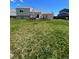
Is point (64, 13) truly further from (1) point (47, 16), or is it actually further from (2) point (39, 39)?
(2) point (39, 39)

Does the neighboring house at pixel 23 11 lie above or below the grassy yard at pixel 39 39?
above

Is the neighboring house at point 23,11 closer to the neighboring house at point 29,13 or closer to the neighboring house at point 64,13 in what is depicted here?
the neighboring house at point 29,13

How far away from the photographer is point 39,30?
2.02 metres

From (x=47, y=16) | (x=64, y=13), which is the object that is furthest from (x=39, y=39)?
(x=64, y=13)

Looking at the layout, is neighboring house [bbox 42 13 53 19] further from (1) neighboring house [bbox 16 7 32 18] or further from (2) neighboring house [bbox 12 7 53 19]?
(1) neighboring house [bbox 16 7 32 18]

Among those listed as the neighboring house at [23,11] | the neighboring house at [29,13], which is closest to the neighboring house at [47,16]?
the neighboring house at [29,13]

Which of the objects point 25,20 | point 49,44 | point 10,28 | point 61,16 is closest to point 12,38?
point 10,28

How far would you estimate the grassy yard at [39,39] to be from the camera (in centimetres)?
198

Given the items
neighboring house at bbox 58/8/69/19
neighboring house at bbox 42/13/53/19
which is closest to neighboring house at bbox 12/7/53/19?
neighboring house at bbox 42/13/53/19

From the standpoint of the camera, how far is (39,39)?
6.57ft

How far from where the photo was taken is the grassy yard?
198 centimetres
